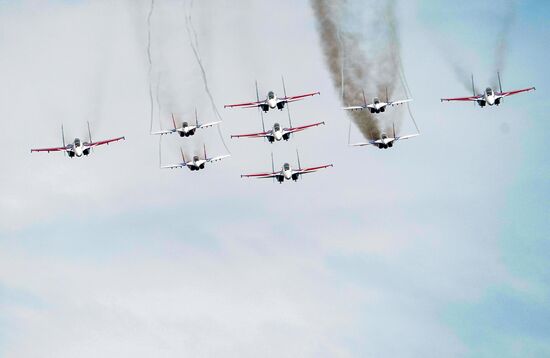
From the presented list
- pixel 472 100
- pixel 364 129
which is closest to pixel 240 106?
pixel 364 129

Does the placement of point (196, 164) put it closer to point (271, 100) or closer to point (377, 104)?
point (271, 100)

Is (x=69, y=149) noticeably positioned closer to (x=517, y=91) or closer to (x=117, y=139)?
(x=117, y=139)

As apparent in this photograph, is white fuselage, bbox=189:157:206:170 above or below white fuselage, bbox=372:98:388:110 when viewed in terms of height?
below

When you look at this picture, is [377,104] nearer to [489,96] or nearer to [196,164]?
[489,96]

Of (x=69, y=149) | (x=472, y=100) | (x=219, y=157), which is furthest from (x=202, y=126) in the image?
(x=472, y=100)

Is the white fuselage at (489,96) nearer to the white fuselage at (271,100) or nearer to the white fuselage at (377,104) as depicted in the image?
the white fuselage at (377,104)

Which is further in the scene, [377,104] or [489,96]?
[489,96]

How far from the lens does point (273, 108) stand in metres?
153

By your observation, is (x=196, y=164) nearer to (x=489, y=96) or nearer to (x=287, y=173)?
(x=287, y=173)

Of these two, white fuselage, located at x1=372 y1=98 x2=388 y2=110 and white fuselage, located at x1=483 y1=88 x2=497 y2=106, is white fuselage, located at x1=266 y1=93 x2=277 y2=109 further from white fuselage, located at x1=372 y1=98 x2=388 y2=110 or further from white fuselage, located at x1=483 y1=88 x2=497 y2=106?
white fuselage, located at x1=483 y1=88 x2=497 y2=106

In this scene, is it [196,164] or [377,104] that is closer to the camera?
[377,104]

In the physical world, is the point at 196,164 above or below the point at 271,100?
below

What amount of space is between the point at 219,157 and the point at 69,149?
15.1 meters

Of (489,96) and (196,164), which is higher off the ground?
(489,96)
